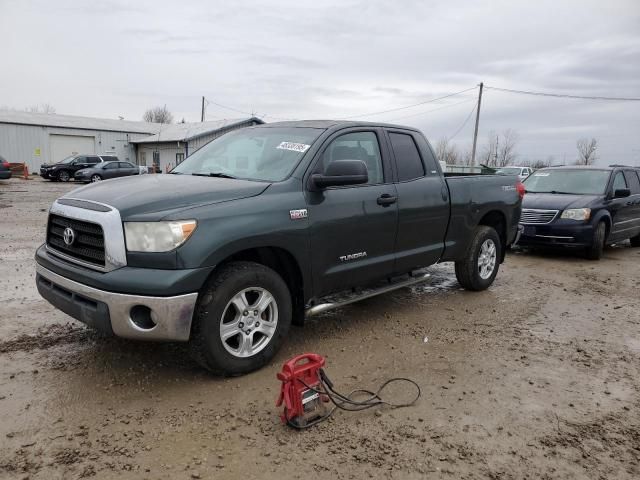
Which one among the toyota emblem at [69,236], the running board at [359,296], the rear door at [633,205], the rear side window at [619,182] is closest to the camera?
the toyota emblem at [69,236]

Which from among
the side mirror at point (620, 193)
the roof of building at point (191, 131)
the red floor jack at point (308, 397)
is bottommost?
the red floor jack at point (308, 397)

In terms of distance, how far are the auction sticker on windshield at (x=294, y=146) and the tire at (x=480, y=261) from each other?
9.05 ft

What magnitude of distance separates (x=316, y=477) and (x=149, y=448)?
0.96m

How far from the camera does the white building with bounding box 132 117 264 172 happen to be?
128 ft

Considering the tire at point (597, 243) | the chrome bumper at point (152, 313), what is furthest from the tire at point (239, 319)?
the tire at point (597, 243)

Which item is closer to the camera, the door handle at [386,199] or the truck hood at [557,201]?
the door handle at [386,199]

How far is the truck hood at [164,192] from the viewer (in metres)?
3.32

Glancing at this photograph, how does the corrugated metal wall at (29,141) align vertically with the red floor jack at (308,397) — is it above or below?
above

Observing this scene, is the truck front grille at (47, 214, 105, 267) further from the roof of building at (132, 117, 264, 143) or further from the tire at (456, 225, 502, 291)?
the roof of building at (132, 117, 264, 143)

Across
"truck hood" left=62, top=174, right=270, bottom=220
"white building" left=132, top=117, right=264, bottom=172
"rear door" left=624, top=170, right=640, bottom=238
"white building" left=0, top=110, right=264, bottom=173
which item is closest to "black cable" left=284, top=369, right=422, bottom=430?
"truck hood" left=62, top=174, right=270, bottom=220

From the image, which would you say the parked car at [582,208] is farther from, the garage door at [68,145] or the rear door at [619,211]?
the garage door at [68,145]

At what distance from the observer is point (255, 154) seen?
174 inches

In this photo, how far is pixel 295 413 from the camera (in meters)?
3.00

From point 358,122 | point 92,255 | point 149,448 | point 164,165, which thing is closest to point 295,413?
point 149,448
